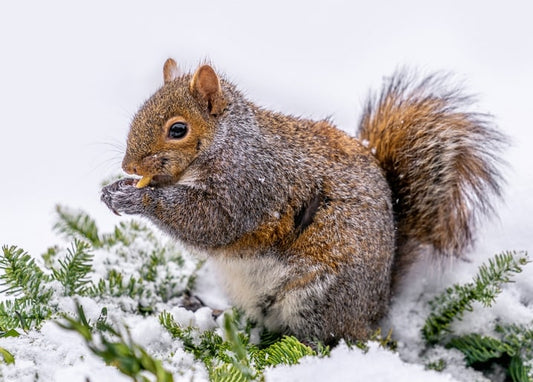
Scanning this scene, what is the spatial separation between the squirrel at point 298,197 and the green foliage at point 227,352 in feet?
0.77

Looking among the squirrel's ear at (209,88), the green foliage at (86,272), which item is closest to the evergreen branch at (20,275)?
the green foliage at (86,272)

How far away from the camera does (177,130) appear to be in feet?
5.15

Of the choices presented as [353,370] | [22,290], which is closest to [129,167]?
[22,290]

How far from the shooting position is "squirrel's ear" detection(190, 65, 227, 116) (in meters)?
Answer: 1.60

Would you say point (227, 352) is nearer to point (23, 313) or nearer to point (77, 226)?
point (23, 313)

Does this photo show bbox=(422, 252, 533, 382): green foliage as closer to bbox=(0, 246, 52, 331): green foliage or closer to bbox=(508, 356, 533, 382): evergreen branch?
Result: bbox=(508, 356, 533, 382): evergreen branch

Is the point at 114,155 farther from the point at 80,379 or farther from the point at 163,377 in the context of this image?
→ the point at 163,377

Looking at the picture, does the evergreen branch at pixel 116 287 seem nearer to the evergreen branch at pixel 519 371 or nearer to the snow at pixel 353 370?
the snow at pixel 353 370

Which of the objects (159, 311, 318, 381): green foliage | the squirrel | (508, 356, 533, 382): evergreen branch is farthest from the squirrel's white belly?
(508, 356, 533, 382): evergreen branch

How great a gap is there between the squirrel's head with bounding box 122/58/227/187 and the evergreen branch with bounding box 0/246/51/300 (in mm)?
333

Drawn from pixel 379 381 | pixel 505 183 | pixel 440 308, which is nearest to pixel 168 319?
pixel 379 381

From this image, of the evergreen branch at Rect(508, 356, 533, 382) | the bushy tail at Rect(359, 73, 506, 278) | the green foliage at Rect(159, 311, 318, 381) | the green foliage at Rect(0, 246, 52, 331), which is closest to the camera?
the green foliage at Rect(159, 311, 318, 381)

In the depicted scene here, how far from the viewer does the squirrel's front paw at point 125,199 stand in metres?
1.60

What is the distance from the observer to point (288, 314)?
160cm
